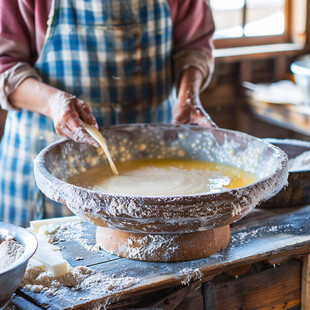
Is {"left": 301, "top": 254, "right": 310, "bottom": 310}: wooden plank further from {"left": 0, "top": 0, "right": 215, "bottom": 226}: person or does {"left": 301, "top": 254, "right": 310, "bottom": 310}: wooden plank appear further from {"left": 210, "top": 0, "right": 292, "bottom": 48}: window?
{"left": 210, "top": 0, "right": 292, "bottom": 48}: window

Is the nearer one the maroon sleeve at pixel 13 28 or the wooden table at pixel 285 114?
the maroon sleeve at pixel 13 28

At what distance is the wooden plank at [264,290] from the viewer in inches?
57.3

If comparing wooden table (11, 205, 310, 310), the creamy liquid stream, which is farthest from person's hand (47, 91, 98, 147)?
wooden table (11, 205, 310, 310)

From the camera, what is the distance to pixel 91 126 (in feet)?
5.51

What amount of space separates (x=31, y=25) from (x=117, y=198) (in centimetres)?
115

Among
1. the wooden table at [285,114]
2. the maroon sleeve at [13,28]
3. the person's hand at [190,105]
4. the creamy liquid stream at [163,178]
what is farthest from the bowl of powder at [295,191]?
the wooden table at [285,114]

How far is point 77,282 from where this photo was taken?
4.20ft

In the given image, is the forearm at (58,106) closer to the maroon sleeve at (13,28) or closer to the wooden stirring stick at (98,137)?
the wooden stirring stick at (98,137)

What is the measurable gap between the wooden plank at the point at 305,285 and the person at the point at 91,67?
660 mm

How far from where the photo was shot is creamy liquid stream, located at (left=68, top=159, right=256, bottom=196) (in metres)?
1.53

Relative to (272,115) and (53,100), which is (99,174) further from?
(272,115)

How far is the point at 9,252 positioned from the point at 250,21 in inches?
154

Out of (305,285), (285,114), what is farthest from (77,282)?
(285,114)

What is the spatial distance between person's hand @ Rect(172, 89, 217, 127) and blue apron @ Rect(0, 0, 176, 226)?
213 millimetres
